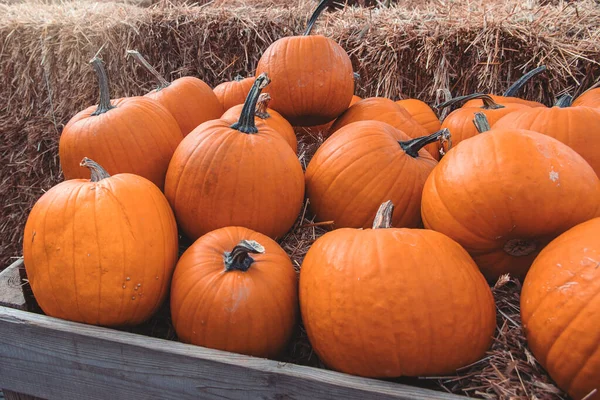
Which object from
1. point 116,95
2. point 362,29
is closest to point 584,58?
point 362,29

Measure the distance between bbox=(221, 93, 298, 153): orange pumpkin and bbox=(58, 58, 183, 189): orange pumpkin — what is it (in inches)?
11.6

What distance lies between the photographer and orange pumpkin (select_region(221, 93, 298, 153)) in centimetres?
201

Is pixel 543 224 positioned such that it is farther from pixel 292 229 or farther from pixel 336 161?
pixel 292 229

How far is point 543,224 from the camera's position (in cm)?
129

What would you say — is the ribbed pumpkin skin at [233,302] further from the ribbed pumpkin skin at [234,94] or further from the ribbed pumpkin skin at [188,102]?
the ribbed pumpkin skin at [234,94]

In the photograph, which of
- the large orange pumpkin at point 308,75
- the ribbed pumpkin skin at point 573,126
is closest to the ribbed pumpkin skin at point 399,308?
the ribbed pumpkin skin at point 573,126

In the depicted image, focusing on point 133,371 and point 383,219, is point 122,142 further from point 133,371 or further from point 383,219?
point 383,219

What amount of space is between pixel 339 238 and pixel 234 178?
0.47m

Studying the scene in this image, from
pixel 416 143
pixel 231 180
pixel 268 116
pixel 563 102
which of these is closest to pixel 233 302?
pixel 231 180

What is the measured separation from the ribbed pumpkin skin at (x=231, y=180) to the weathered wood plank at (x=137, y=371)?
1.59 feet

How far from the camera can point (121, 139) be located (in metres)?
1.75

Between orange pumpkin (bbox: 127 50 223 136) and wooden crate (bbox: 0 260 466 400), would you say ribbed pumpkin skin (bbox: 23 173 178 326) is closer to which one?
wooden crate (bbox: 0 260 466 400)

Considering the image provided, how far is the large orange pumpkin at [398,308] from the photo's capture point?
117 cm

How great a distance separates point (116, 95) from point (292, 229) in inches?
127
